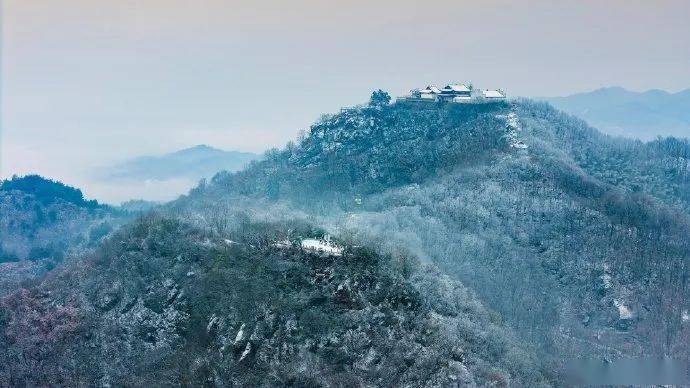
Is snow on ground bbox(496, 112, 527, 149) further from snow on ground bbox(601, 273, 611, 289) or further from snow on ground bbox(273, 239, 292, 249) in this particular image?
snow on ground bbox(273, 239, 292, 249)

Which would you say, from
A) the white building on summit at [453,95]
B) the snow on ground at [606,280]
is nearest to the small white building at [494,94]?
the white building on summit at [453,95]

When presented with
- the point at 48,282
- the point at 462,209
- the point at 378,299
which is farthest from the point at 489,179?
the point at 48,282

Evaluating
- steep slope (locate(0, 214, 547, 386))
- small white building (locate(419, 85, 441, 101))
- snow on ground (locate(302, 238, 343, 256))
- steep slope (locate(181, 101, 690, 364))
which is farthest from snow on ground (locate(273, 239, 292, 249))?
small white building (locate(419, 85, 441, 101))

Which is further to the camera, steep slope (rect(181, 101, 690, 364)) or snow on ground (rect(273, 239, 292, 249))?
steep slope (rect(181, 101, 690, 364))

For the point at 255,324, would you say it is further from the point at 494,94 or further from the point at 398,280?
the point at 494,94

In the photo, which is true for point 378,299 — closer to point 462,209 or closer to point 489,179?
point 462,209

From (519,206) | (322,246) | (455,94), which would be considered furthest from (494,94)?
(322,246)
